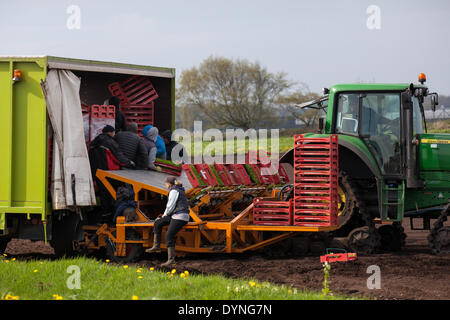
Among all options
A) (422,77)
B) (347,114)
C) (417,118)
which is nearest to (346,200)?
(347,114)

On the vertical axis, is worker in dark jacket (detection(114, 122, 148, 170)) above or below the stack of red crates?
below

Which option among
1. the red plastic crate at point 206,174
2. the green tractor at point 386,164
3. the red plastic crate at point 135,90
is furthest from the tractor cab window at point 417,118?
the red plastic crate at point 135,90

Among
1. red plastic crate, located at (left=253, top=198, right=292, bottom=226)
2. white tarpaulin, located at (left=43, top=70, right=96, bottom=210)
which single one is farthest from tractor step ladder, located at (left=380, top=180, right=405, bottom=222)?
white tarpaulin, located at (left=43, top=70, right=96, bottom=210)

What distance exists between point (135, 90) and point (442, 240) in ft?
20.0

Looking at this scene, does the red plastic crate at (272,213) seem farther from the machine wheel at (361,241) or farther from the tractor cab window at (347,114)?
the tractor cab window at (347,114)

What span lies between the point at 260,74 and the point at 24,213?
41.5 metres

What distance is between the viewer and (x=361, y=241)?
394 inches

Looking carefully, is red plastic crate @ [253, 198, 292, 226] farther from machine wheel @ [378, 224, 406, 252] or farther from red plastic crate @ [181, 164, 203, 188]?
machine wheel @ [378, 224, 406, 252]

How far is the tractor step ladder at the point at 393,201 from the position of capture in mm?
9938

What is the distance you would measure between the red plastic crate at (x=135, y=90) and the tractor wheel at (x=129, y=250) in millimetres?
3135

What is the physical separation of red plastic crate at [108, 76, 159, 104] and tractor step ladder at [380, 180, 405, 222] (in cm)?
473

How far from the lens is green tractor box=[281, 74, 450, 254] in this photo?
10.0 m
